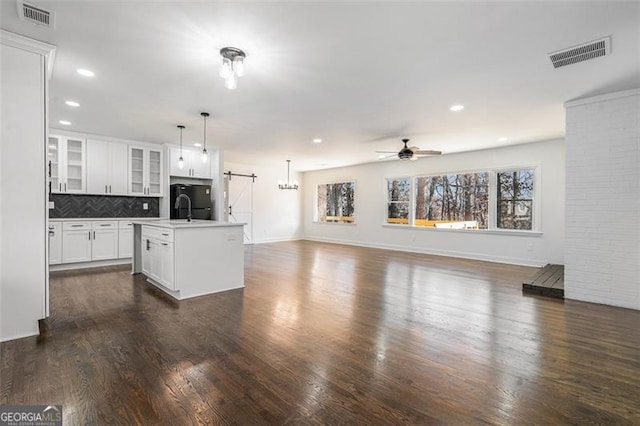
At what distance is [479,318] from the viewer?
10.9 ft

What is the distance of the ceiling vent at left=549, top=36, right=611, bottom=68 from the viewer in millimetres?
2611

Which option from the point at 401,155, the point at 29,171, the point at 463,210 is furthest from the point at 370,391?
the point at 463,210

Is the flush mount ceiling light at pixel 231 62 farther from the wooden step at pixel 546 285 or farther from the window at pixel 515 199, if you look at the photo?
the window at pixel 515 199

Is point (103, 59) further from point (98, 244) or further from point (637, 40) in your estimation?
point (637, 40)

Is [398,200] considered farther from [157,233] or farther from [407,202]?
[157,233]

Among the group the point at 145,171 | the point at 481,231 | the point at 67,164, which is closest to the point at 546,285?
the point at 481,231

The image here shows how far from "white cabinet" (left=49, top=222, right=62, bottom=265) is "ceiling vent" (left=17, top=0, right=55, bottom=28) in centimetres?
437

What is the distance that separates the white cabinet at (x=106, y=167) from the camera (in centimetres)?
596

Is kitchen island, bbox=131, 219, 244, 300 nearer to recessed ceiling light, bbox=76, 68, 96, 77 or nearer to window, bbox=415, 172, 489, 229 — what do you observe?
recessed ceiling light, bbox=76, 68, 96, 77

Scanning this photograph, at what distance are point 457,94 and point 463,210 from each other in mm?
4557

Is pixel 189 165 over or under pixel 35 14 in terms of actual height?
under

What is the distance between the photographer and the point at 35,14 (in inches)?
89.7

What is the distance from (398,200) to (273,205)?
4.42m

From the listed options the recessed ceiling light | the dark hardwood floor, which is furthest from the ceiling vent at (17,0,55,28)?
the dark hardwood floor
